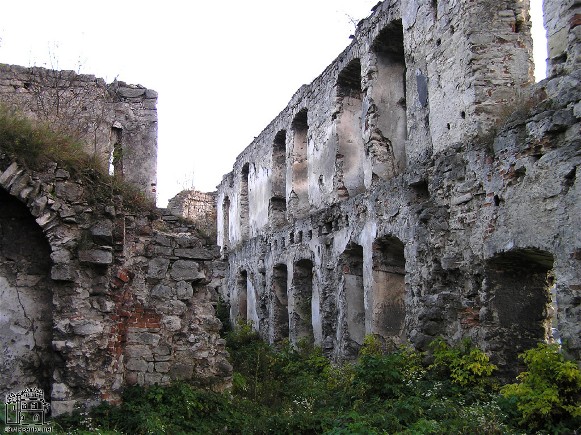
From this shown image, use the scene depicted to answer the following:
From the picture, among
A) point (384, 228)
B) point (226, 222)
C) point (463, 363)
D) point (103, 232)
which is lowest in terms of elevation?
point (463, 363)

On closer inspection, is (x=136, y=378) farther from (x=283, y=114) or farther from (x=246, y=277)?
(x=246, y=277)

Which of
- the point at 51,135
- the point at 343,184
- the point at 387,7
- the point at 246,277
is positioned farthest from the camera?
the point at 246,277

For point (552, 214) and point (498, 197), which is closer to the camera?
point (552, 214)

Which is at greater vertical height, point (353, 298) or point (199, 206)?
point (199, 206)

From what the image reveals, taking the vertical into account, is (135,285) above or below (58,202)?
below

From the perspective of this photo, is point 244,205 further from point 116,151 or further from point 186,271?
point 186,271

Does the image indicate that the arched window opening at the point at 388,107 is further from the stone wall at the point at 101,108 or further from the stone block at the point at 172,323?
the stone block at the point at 172,323

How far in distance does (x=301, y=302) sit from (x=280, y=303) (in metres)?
1.54

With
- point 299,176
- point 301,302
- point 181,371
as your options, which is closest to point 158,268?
point 181,371

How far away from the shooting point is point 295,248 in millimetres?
12805

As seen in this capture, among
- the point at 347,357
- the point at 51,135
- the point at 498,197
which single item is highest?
the point at 51,135

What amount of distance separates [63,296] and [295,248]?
7.30 meters

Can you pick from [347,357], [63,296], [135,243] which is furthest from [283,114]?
[63,296]

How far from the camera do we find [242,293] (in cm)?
1778
